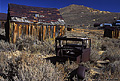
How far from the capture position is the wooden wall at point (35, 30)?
28.3 ft

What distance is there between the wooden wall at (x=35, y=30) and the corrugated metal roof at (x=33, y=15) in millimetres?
397

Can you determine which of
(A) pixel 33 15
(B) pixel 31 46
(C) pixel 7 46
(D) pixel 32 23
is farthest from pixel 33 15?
(C) pixel 7 46

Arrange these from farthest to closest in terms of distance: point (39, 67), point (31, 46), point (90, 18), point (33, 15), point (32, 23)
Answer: point (90, 18) → point (33, 15) → point (32, 23) → point (31, 46) → point (39, 67)

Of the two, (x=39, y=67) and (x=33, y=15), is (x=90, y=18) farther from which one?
(x=39, y=67)

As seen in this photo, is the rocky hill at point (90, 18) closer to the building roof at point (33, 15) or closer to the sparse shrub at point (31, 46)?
the building roof at point (33, 15)

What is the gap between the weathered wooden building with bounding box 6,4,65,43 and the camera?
8766 mm

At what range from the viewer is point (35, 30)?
9.55 meters

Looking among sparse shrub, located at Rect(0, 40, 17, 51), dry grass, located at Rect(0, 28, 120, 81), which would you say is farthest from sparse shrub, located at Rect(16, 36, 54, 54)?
sparse shrub, located at Rect(0, 40, 17, 51)

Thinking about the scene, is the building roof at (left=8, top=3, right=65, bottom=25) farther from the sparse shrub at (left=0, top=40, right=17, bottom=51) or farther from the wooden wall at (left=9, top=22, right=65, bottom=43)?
the sparse shrub at (left=0, top=40, right=17, bottom=51)

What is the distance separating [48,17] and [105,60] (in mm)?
6137

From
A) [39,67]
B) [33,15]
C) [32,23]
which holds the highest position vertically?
[33,15]

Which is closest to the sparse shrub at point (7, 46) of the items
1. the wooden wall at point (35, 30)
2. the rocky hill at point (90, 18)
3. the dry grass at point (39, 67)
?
the dry grass at point (39, 67)

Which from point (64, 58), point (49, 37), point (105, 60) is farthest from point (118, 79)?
point (49, 37)

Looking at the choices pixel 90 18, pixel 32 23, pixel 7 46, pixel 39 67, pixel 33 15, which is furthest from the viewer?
pixel 90 18
